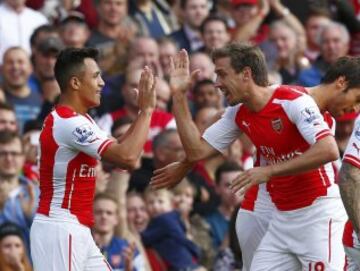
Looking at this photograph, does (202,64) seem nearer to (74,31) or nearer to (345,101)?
(74,31)

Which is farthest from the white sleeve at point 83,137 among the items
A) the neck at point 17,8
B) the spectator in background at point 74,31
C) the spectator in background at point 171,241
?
the neck at point 17,8

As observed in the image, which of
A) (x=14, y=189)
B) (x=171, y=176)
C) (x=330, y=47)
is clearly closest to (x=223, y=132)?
(x=171, y=176)

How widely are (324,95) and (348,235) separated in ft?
3.73

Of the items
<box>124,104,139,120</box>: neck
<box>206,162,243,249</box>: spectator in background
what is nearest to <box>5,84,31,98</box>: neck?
<box>124,104,139,120</box>: neck

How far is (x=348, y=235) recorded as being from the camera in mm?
12125

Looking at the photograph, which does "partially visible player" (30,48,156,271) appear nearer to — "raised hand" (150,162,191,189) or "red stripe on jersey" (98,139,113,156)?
"red stripe on jersey" (98,139,113,156)

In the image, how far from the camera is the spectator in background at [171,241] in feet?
51.3

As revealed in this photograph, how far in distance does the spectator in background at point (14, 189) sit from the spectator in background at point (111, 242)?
25.7 inches

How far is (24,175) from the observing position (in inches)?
618

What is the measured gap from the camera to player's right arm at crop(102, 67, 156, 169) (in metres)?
11.8

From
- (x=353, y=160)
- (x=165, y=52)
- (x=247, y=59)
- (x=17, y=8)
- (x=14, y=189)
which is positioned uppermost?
(x=17, y=8)

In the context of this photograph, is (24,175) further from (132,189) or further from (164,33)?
(164,33)

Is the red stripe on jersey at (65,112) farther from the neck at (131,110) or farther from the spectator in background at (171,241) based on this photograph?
the neck at (131,110)

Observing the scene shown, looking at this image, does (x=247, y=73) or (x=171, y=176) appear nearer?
(x=247, y=73)
